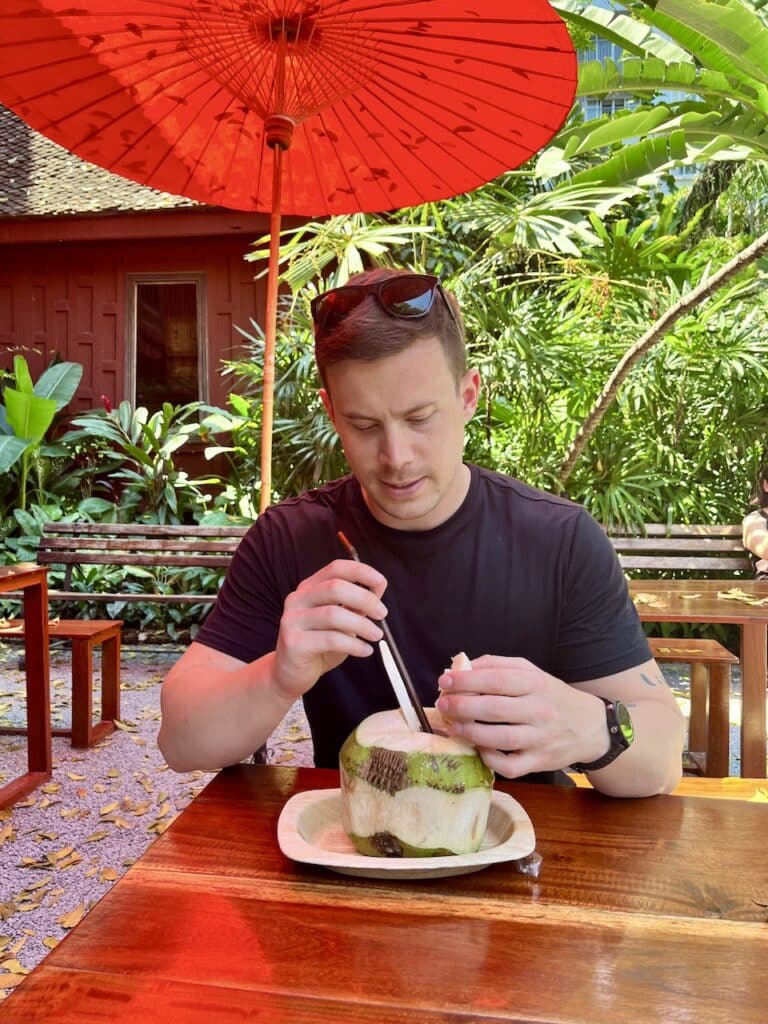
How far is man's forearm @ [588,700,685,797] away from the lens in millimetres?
1106

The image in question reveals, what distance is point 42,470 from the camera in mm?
7766

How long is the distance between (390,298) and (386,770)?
2.34ft

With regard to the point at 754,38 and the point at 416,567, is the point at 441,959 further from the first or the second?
the point at 754,38

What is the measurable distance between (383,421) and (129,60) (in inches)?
51.6

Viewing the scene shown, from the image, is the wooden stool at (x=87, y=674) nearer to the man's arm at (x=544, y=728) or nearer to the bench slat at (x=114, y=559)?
the bench slat at (x=114, y=559)

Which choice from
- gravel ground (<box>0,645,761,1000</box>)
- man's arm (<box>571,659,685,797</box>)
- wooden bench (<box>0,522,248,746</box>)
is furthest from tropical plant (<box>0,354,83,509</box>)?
man's arm (<box>571,659,685,797</box>)

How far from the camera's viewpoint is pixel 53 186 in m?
9.20

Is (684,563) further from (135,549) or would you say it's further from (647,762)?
(647,762)

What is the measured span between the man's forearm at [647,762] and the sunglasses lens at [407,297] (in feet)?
2.19

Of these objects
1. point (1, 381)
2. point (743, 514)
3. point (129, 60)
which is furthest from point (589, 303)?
point (1, 381)

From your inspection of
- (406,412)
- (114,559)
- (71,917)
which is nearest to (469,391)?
(406,412)

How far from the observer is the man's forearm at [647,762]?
1.11 m

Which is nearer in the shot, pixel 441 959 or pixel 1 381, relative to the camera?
pixel 441 959

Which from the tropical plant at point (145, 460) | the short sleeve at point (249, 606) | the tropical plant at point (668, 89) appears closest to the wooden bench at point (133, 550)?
the tropical plant at point (145, 460)
